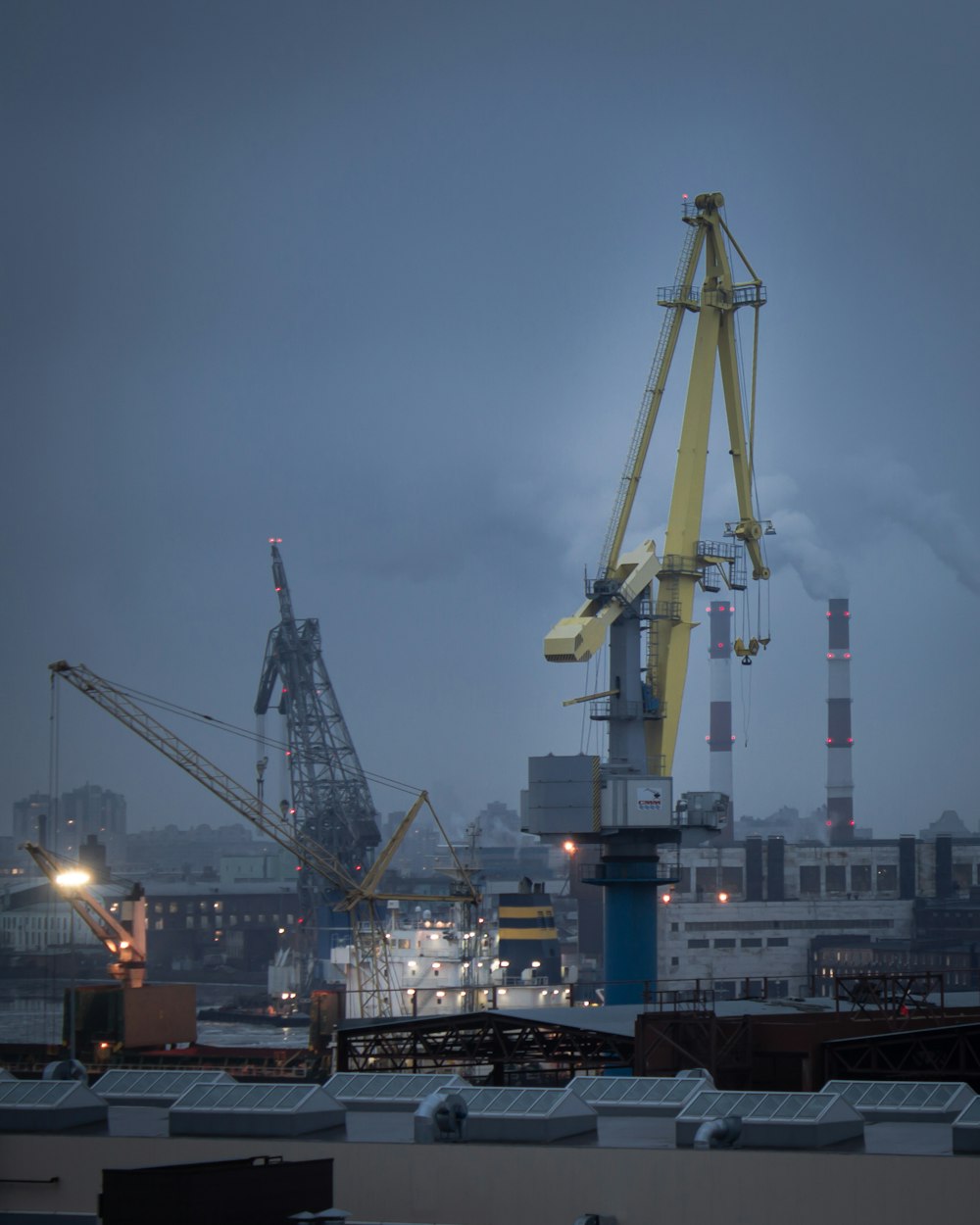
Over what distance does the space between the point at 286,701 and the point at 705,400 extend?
4994cm

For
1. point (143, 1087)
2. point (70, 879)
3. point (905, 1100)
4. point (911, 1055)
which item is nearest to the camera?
point (905, 1100)

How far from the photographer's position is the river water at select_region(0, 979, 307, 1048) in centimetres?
5828

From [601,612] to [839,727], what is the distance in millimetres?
75121

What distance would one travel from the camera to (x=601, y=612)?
33.4 metres

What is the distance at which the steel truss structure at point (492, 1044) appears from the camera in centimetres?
2211

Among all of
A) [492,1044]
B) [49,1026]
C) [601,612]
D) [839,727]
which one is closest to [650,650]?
[601,612]

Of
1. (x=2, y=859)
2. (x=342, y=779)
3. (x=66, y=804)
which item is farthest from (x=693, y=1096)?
(x=66, y=804)

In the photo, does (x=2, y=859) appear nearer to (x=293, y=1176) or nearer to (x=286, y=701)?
(x=286, y=701)

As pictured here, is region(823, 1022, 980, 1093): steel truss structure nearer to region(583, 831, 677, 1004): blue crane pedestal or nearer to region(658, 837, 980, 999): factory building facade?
region(583, 831, 677, 1004): blue crane pedestal

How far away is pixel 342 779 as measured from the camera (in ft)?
271

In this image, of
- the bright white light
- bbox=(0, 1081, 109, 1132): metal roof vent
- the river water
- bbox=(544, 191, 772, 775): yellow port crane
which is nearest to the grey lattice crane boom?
the river water

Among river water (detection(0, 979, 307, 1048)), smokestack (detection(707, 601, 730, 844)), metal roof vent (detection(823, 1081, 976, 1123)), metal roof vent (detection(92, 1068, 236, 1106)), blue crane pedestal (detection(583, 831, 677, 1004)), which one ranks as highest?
smokestack (detection(707, 601, 730, 844))

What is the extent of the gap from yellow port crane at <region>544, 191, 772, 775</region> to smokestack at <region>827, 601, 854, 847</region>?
225 feet

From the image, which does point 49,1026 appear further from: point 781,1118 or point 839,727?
point 839,727
